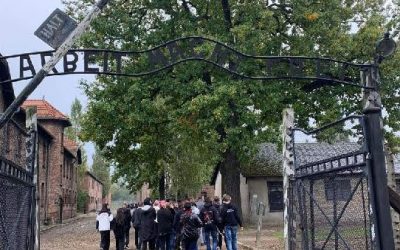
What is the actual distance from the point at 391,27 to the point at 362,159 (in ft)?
73.2

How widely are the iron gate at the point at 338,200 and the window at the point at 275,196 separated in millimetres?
28306

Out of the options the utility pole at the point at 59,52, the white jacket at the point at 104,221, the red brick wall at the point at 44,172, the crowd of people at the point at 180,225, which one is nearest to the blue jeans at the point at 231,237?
the crowd of people at the point at 180,225

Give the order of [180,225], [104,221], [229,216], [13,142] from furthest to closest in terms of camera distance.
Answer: [104,221]
[229,216]
[180,225]
[13,142]

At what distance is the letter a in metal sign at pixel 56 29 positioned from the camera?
6617 mm

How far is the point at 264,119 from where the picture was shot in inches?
1000

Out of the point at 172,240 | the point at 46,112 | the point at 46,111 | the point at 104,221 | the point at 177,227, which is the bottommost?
the point at 172,240

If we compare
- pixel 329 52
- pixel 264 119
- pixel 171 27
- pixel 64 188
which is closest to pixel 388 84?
pixel 329 52

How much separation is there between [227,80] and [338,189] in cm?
1675

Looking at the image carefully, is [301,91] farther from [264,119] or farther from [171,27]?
[171,27]

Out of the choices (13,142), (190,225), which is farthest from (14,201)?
(190,225)

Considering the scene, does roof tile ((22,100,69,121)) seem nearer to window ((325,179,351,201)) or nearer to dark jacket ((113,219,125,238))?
dark jacket ((113,219,125,238))

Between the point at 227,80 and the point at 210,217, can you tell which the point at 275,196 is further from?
the point at 210,217

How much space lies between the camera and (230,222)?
16.3 metres

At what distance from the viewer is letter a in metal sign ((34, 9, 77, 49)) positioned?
21.7 feet
